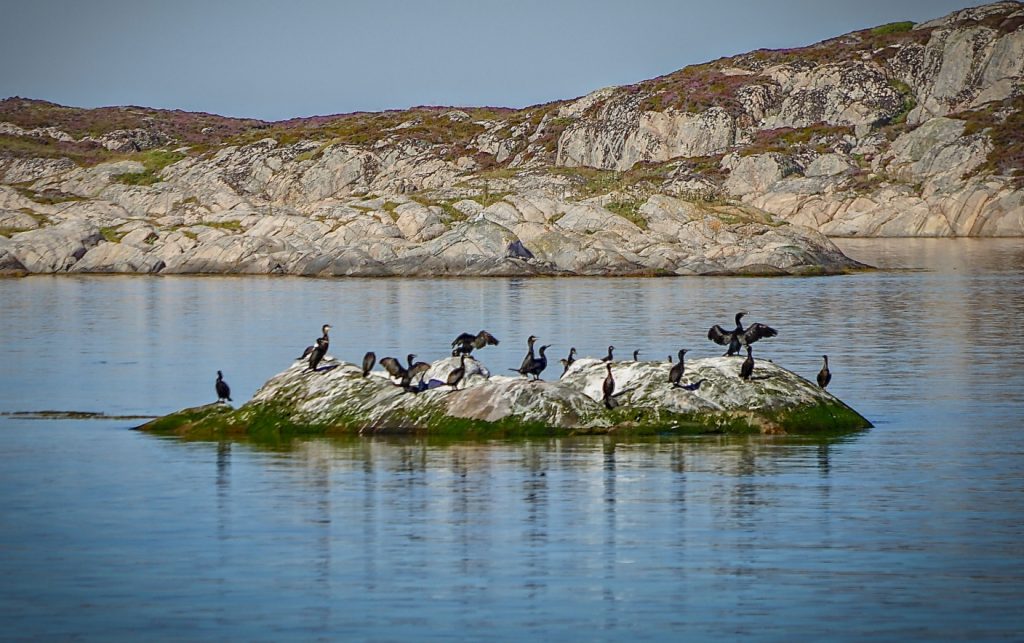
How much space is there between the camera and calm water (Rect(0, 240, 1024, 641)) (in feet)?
49.2

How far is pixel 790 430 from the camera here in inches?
1101

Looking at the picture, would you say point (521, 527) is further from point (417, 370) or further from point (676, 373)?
point (417, 370)

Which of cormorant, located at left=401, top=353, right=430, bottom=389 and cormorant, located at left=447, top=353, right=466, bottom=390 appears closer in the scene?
cormorant, located at left=401, top=353, right=430, bottom=389

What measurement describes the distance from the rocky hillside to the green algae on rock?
256ft

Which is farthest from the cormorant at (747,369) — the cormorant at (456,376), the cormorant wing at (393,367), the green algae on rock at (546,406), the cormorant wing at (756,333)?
the cormorant wing at (393,367)

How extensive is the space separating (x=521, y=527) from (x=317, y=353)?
10.8 m

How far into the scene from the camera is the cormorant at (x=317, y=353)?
29.3 meters

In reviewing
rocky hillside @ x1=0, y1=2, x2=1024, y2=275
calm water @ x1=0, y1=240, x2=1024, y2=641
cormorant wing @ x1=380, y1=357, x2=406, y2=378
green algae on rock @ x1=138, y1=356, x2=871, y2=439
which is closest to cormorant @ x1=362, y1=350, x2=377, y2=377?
green algae on rock @ x1=138, y1=356, x2=871, y2=439

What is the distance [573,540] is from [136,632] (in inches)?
255

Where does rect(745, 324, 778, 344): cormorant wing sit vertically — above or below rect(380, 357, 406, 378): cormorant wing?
above

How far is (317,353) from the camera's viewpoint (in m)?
29.4

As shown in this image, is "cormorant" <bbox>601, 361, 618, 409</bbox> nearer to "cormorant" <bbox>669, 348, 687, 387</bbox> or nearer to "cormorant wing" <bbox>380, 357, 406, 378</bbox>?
"cormorant" <bbox>669, 348, 687, 387</bbox>

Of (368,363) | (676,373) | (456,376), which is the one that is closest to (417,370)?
(456,376)

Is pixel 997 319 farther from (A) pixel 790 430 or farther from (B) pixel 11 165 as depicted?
(B) pixel 11 165
